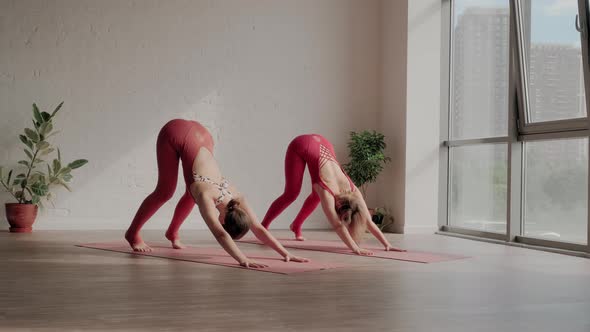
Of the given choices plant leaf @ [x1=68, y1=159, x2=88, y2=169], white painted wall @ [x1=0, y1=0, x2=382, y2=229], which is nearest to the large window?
white painted wall @ [x1=0, y1=0, x2=382, y2=229]

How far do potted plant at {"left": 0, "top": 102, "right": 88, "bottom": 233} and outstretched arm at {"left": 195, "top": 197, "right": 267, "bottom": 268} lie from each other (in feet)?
9.66

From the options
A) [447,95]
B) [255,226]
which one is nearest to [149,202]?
[255,226]

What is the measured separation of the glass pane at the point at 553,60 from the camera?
226 inches

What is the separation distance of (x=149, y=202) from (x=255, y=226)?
105 cm

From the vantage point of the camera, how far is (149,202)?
4.92m

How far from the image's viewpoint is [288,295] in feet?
10.7

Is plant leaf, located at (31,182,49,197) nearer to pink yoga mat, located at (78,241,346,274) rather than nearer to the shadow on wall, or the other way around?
pink yoga mat, located at (78,241,346,274)

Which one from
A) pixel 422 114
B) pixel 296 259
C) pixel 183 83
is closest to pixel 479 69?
pixel 422 114

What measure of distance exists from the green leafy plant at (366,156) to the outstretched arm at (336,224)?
96.3 inches

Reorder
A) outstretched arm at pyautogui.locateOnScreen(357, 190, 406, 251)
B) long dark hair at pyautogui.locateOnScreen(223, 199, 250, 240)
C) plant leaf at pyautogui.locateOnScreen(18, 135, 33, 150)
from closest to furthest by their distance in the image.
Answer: long dark hair at pyautogui.locateOnScreen(223, 199, 250, 240)
outstretched arm at pyautogui.locateOnScreen(357, 190, 406, 251)
plant leaf at pyautogui.locateOnScreen(18, 135, 33, 150)

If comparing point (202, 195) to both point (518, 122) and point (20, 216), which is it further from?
point (518, 122)

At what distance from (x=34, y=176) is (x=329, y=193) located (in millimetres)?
3261

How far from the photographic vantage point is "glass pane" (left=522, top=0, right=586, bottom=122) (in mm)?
5734

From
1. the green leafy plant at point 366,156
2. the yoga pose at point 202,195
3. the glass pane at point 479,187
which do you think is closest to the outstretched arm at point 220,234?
the yoga pose at point 202,195
